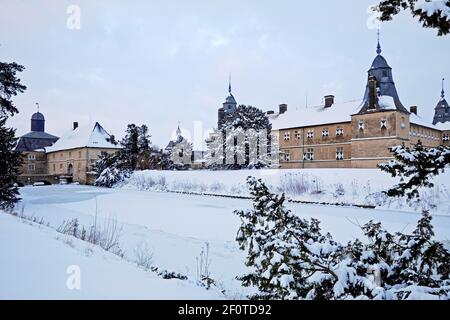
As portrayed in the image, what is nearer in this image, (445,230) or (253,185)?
(253,185)

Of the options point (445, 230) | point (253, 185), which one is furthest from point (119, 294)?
point (445, 230)

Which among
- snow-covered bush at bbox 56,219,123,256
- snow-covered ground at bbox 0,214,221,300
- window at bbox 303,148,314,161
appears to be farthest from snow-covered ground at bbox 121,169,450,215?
window at bbox 303,148,314,161

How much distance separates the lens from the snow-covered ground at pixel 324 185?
57.2ft

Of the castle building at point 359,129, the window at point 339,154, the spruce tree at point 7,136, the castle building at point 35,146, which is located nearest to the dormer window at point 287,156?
the castle building at point 359,129

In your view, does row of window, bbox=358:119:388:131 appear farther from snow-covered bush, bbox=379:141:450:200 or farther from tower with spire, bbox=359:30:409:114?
snow-covered bush, bbox=379:141:450:200

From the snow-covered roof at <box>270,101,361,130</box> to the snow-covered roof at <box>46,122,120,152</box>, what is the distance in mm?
27284

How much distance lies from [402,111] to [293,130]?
14222 millimetres

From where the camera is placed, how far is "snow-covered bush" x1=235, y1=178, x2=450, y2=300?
3775 mm

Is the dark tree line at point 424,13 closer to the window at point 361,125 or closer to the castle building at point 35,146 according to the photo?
the window at point 361,125

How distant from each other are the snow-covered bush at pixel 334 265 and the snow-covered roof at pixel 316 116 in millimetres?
39319

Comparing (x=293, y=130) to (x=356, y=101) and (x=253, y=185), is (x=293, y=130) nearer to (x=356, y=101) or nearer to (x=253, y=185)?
(x=356, y=101)

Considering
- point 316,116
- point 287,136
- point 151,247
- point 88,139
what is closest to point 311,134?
point 316,116

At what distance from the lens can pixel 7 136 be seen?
769 inches

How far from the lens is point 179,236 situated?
39.6ft
